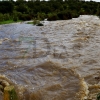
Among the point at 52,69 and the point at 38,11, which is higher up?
the point at 38,11

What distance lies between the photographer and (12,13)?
3772 centimetres

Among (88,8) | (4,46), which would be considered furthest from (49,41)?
(88,8)

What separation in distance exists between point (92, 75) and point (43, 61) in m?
2.94

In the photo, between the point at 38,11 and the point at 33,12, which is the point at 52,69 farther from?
the point at 38,11

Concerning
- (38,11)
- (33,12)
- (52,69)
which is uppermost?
(38,11)

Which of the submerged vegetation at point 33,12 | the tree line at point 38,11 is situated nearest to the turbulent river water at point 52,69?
the submerged vegetation at point 33,12

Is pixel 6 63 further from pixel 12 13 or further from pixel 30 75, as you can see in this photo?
pixel 12 13

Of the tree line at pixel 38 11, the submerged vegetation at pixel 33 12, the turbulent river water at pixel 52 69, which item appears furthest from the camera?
the tree line at pixel 38 11

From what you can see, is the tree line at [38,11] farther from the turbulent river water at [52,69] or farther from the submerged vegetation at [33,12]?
the turbulent river water at [52,69]

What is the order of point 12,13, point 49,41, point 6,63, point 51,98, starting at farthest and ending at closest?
1. point 12,13
2. point 49,41
3. point 6,63
4. point 51,98

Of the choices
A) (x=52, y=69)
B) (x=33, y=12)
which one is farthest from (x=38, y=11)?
(x=52, y=69)

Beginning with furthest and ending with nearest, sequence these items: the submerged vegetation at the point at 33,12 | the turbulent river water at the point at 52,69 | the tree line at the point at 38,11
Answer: the tree line at the point at 38,11 → the submerged vegetation at the point at 33,12 → the turbulent river water at the point at 52,69

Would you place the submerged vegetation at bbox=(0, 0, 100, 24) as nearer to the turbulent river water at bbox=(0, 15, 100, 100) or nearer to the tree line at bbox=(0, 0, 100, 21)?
the tree line at bbox=(0, 0, 100, 21)

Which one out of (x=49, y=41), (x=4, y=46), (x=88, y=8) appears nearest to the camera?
(x=4, y=46)
